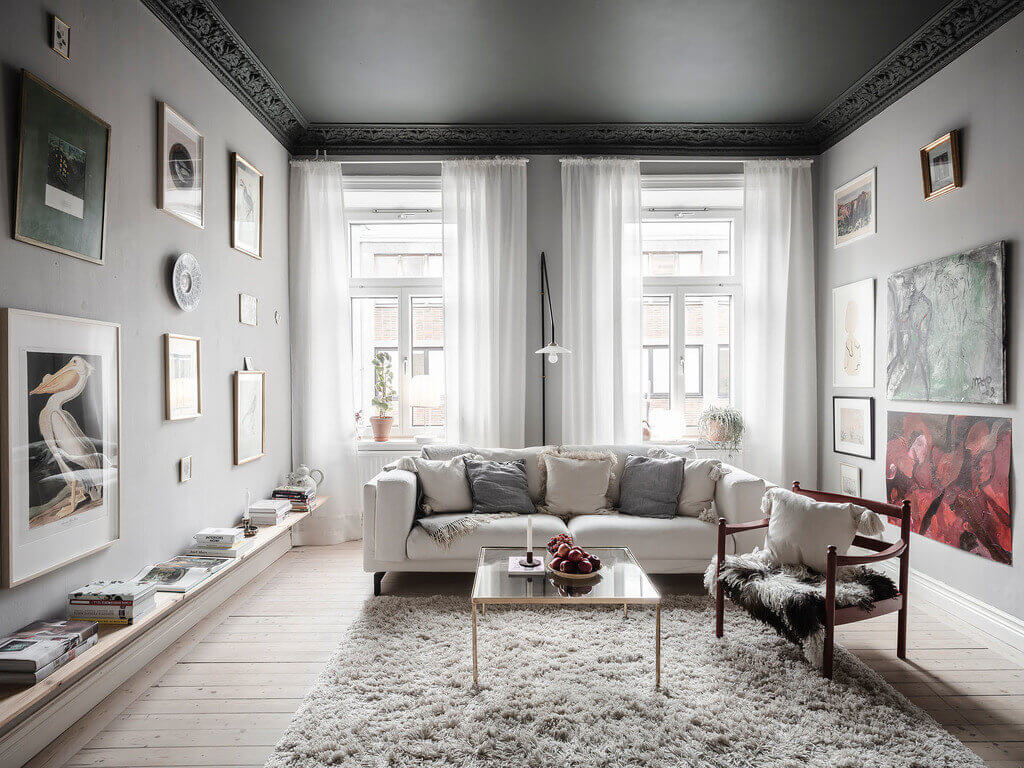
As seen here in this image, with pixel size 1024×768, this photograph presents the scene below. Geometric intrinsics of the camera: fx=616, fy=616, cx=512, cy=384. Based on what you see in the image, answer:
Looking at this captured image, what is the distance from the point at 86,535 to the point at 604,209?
3942 millimetres

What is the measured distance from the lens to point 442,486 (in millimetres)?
3916

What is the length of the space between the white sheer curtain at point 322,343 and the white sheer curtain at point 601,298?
1.77 metres

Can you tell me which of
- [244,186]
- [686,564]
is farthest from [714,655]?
[244,186]

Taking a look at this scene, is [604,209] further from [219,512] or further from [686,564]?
[219,512]

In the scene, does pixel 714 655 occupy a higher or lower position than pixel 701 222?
lower

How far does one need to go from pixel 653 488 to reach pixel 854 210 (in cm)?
251

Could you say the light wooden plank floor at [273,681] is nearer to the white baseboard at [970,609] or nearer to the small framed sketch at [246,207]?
the white baseboard at [970,609]

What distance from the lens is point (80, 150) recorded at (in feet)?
8.07

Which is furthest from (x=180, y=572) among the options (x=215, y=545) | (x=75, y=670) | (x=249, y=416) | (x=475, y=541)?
(x=475, y=541)

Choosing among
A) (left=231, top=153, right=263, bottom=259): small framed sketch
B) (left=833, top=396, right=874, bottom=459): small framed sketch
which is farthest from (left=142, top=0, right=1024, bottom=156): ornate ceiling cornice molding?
(left=833, top=396, right=874, bottom=459): small framed sketch

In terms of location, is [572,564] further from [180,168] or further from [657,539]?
[180,168]

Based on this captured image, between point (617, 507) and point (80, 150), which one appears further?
point (617, 507)

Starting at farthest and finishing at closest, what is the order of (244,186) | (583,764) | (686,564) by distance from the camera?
(244,186)
(686,564)
(583,764)

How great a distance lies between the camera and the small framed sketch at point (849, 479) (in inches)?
170
